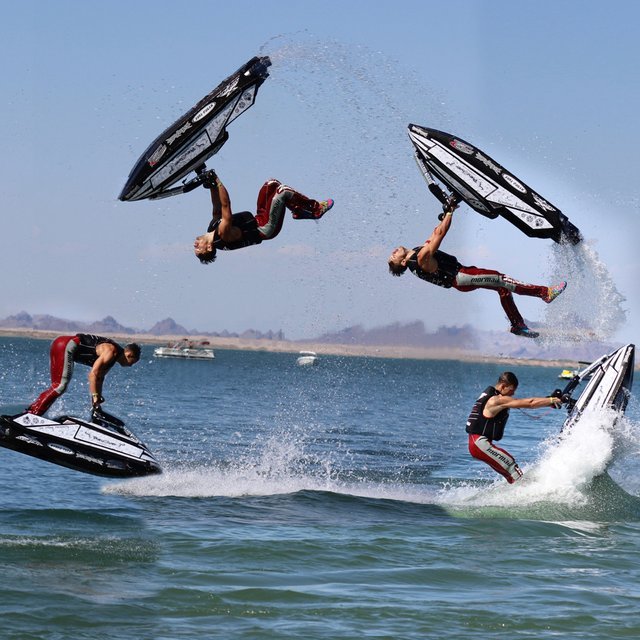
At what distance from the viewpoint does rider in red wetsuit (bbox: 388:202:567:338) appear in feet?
52.4

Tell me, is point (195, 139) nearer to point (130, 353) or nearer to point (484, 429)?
point (130, 353)

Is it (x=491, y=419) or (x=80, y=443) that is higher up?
(x=491, y=419)

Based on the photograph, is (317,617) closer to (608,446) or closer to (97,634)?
(97,634)

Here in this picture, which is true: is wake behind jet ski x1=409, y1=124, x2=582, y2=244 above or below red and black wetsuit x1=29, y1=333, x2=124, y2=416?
above

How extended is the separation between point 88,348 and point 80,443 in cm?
154

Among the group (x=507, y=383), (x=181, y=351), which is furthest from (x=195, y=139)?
(x=181, y=351)

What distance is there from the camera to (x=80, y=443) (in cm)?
1730

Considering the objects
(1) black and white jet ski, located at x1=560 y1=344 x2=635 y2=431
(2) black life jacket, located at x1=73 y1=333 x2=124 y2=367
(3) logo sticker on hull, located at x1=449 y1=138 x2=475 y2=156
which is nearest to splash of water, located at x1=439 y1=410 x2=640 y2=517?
(1) black and white jet ski, located at x1=560 y1=344 x2=635 y2=431

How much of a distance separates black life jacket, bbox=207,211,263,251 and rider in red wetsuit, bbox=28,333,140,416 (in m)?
2.42

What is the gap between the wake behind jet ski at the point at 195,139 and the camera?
614 inches

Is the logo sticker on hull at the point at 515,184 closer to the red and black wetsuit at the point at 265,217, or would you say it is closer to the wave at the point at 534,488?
the red and black wetsuit at the point at 265,217

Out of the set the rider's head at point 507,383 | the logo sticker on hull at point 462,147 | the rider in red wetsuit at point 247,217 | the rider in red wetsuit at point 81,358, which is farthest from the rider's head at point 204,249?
the rider's head at point 507,383

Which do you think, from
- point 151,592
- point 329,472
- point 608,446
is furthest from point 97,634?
point 329,472

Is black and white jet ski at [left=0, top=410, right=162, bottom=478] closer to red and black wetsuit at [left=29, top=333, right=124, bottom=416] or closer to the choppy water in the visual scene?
red and black wetsuit at [left=29, top=333, right=124, bottom=416]
